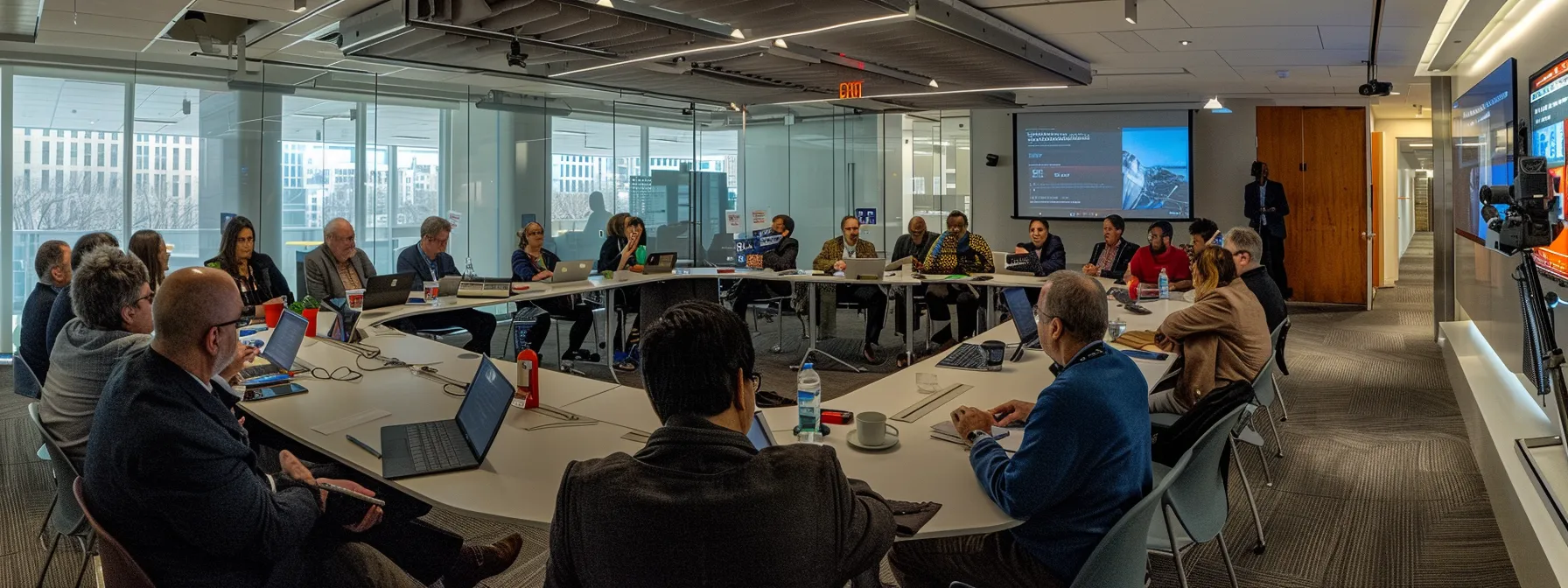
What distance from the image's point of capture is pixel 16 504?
4.24 metres

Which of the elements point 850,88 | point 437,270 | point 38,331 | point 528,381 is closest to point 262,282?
point 437,270

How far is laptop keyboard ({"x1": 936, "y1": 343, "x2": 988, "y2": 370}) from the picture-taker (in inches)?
152

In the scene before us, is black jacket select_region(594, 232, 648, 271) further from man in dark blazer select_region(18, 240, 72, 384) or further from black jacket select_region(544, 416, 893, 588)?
black jacket select_region(544, 416, 893, 588)

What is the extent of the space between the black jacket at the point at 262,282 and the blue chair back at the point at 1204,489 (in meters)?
5.05

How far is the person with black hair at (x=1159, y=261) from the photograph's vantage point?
746 centimetres

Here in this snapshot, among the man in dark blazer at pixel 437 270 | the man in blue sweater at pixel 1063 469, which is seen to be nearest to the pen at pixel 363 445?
the man in blue sweater at pixel 1063 469

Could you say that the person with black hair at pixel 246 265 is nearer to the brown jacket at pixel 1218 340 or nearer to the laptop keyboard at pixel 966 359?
the laptop keyboard at pixel 966 359

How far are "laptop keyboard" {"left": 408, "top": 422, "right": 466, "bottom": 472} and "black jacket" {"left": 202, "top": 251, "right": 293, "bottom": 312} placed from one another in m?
3.32

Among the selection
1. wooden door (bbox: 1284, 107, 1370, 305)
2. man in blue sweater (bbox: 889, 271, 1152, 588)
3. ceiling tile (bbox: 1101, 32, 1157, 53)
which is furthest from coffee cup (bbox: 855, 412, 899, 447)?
wooden door (bbox: 1284, 107, 1370, 305)

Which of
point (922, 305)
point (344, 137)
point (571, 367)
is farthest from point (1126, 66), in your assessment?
point (344, 137)

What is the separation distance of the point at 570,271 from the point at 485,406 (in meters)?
4.95

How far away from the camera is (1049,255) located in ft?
27.9

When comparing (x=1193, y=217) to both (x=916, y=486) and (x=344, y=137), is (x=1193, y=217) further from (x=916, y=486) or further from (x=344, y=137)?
(x=916, y=486)

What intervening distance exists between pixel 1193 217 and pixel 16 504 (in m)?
11.8
